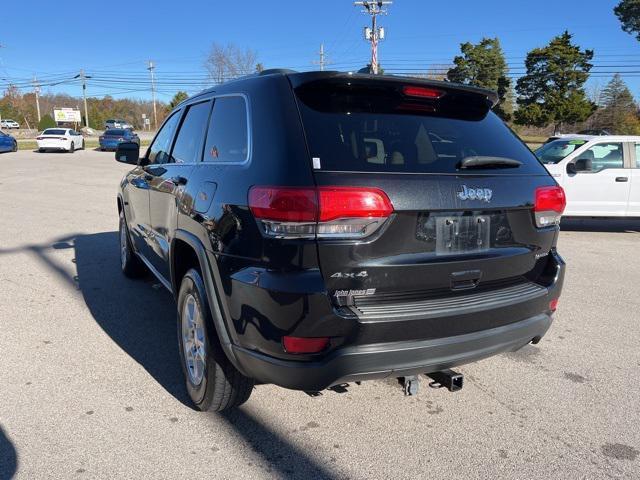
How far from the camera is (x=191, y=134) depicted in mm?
3816

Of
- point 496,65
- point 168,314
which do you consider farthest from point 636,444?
point 496,65

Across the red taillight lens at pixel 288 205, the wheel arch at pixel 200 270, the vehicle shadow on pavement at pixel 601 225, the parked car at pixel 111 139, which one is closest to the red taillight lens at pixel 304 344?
the wheel arch at pixel 200 270

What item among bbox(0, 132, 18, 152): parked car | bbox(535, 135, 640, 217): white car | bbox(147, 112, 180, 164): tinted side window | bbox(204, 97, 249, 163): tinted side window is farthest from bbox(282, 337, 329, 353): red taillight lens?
bbox(0, 132, 18, 152): parked car

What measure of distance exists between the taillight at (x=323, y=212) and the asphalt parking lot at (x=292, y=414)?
1.21 m

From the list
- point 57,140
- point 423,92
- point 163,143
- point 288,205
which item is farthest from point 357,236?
point 57,140

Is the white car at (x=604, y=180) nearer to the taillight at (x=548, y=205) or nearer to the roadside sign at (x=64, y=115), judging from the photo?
the taillight at (x=548, y=205)

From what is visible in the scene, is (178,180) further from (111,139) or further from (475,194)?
(111,139)

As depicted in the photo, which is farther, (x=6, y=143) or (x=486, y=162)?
(x=6, y=143)

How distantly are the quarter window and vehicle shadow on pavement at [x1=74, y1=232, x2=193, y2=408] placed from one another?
Result: 25.9 ft

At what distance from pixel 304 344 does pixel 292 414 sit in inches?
37.8

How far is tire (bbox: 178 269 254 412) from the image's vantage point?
9.33 feet

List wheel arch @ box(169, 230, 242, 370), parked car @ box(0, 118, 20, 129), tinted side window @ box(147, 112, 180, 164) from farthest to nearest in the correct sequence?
parked car @ box(0, 118, 20, 129) → tinted side window @ box(147, 112, 180, 164) → wheel arch @ box(169, 230, 242, 370)

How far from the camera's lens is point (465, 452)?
2758 mm

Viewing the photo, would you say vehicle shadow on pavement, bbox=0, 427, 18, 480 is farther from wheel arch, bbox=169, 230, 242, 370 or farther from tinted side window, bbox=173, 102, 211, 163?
tinted side window, bbox=173, 102, 211, 163
